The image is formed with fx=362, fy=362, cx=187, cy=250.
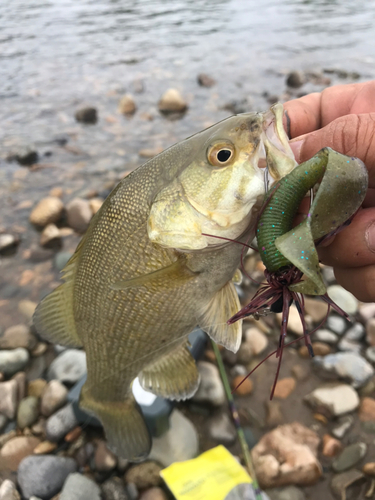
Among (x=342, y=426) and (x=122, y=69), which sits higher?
(x=122, y=69)

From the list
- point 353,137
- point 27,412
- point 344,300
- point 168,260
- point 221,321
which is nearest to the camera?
point 353,137

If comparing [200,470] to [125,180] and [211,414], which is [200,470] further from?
[125,180]

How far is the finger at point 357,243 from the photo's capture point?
1502mm

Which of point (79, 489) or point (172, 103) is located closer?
point (79, 489)

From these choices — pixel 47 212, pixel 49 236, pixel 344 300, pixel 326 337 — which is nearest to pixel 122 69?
pixel 47 212

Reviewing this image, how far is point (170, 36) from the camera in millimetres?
12344

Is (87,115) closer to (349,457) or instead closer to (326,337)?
(326,337)

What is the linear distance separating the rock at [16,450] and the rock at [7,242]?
2447 mm

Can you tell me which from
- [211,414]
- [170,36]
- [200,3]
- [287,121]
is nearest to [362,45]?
[170,36]

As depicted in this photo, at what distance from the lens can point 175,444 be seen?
2523 mm

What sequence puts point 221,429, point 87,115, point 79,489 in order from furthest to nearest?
point 87,115
point 221,429
point 79,489

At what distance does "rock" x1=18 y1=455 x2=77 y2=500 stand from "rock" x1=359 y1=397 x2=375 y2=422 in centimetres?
209

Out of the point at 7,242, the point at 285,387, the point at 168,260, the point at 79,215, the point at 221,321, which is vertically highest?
the point at 168,260

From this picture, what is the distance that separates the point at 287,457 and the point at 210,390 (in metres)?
0.68
